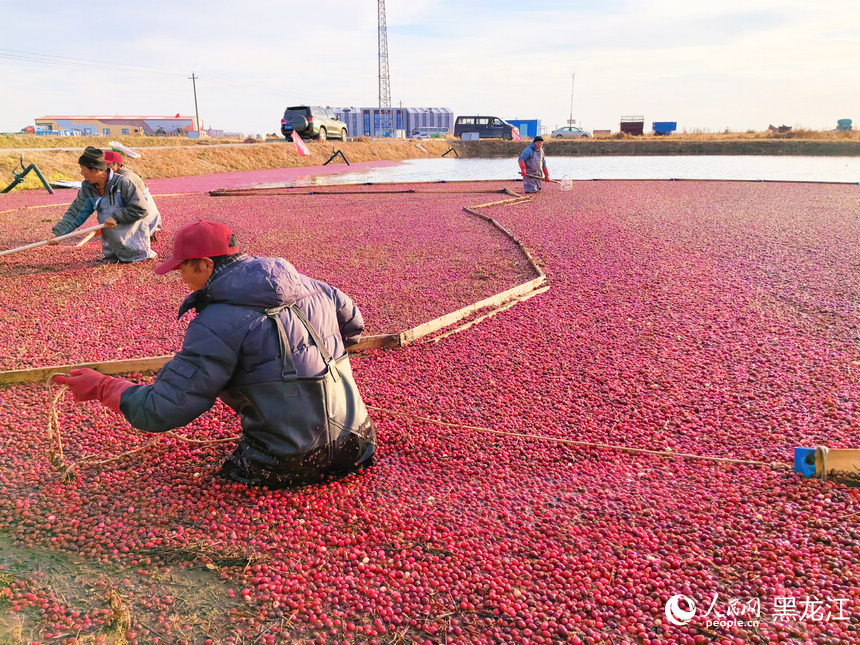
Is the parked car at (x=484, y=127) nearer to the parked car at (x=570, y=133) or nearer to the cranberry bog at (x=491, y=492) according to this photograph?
the parked car at (x=570, y=133)

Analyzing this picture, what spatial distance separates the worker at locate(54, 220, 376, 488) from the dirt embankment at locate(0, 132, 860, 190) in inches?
764

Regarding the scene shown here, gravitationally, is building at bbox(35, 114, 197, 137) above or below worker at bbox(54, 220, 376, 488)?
above

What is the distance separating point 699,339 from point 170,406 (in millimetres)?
4353

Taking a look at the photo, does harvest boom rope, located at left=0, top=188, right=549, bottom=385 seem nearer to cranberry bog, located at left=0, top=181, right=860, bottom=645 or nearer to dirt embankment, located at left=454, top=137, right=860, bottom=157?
cranberry bog, located at left=0, top=181, right=860, bottom=645

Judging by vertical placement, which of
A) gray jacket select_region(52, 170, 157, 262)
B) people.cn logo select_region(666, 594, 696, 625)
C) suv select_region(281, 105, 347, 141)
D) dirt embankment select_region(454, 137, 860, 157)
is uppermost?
suv select_region(281, 105, 347, 141)

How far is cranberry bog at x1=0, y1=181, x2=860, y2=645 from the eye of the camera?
239 cm

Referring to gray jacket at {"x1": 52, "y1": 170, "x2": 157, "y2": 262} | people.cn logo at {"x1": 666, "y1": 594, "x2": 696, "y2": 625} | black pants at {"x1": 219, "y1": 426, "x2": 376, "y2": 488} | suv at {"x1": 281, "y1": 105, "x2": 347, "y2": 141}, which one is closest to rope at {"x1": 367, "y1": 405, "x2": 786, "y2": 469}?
black pants at {"x1": 219, "y1": 426, "x2": 376, "y2": 488}

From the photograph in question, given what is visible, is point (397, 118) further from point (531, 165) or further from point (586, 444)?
point (586, 444)

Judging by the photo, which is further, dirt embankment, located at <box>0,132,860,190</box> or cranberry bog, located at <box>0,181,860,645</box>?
dirt embankment, located at <box>0,132,860,190</box>

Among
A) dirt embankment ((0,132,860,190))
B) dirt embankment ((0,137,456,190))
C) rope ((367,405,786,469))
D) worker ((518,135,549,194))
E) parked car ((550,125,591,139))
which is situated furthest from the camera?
parked car ((550,125,591,139))

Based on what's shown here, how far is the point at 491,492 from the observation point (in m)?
3.22

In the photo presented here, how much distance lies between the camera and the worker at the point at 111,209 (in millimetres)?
7684

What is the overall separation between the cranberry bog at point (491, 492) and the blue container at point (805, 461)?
0.09 metres

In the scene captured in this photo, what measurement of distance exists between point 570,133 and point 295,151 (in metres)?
25.7
